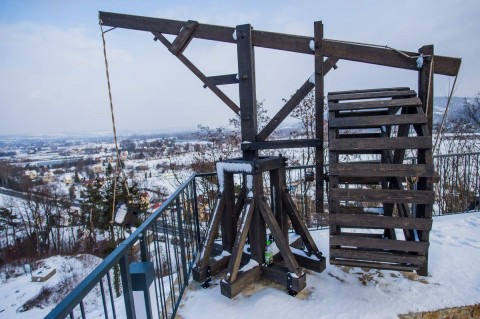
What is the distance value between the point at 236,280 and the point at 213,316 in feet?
1.28

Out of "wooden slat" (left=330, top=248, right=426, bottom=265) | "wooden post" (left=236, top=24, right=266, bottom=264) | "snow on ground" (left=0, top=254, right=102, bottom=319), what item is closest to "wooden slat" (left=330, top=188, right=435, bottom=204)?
"wooden slat" (left=330, top=248, right=426, bottom=265)

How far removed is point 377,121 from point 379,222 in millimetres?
949

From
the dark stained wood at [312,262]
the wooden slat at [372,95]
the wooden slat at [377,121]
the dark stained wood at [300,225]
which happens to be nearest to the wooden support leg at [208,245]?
the dark stained wood at [300,225]

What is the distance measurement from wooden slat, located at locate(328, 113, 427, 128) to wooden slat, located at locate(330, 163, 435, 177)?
399mm

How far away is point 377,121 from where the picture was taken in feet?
8.57

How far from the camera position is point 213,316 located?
8.52ft

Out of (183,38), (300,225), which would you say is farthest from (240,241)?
(183,38)

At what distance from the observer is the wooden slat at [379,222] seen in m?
2.46

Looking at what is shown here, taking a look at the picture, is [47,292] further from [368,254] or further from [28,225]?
[368,254]

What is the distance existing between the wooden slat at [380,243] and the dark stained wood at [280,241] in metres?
0.47

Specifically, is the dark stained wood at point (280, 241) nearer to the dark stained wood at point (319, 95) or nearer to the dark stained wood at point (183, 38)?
the dark stained wood at point (319, 95)

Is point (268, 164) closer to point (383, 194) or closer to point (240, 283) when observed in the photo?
point (383, 194)

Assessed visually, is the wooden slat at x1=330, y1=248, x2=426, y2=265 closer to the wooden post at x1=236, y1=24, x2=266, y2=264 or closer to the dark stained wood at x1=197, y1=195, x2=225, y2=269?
the wooden post at x1=236, y1=24, x2=266, y2=264

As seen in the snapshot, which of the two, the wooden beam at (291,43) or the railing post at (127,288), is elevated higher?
the wooden beam at (291,43)
